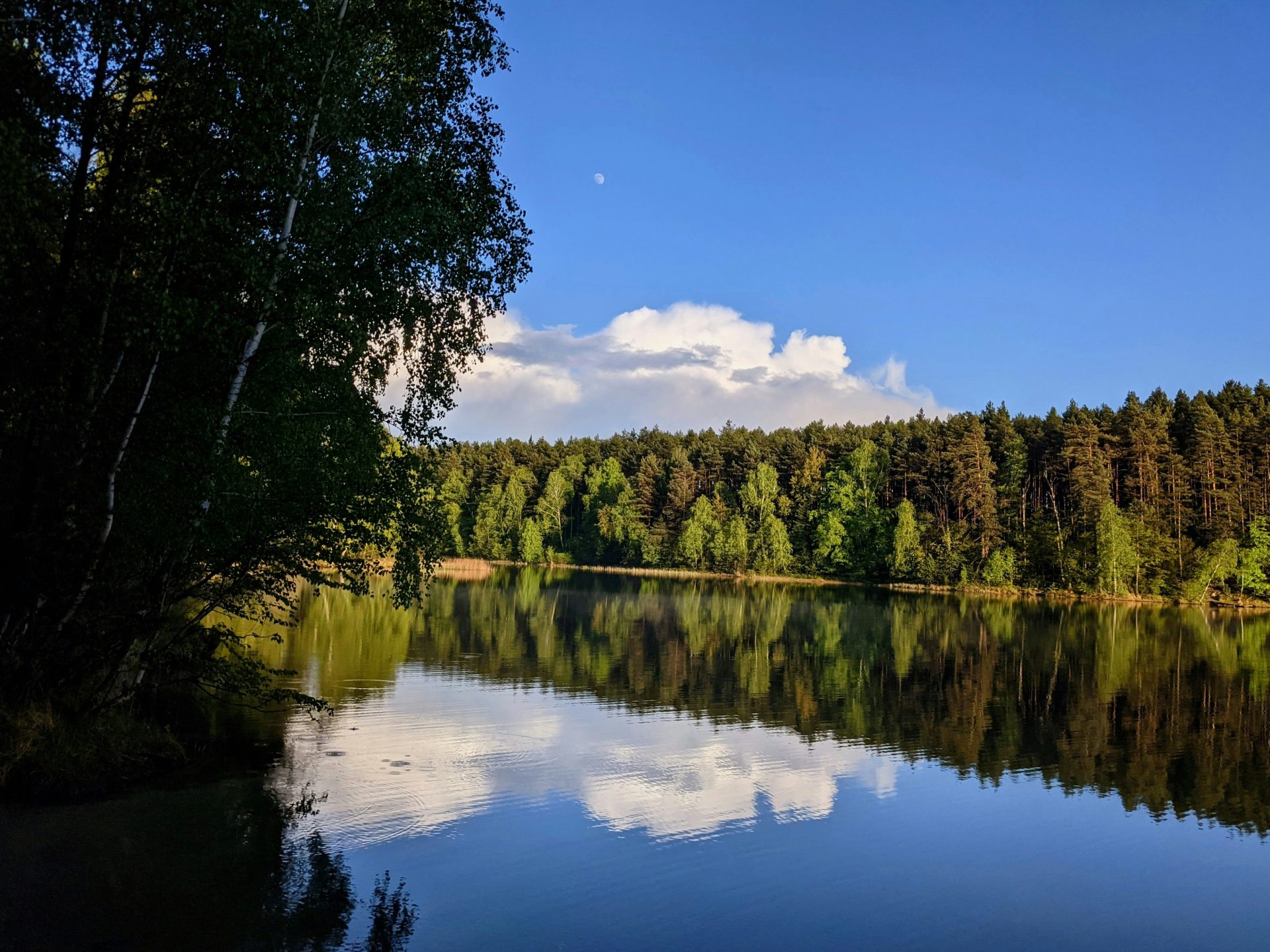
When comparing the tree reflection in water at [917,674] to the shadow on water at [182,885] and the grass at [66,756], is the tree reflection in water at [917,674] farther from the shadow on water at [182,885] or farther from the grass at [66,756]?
the shadow on water at [182,885]

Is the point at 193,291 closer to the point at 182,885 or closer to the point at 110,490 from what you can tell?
the point at 110,490

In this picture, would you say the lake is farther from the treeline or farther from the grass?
the treeline

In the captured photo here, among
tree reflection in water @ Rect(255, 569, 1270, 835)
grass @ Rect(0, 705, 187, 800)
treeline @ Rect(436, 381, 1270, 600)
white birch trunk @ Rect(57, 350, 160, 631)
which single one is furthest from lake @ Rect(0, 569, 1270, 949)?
treeline @ Rect(436, 381, 1270, 600)

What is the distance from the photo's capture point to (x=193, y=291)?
12.9 m

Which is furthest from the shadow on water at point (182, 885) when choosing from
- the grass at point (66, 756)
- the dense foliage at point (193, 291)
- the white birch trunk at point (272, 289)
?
the white birch trunk at point (272, 289)

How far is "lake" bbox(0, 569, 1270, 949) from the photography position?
10.1 meters

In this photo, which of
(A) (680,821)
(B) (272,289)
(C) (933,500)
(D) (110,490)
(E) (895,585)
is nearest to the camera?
(D) (110,490)

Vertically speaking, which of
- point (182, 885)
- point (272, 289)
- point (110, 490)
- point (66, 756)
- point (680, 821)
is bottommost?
point (680, 821)

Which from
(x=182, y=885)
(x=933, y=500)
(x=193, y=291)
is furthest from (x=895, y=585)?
(x=182, y=885)

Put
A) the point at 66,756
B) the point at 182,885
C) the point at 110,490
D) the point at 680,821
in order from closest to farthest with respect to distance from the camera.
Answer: the point at 182,885 < the point at 110,490 < the point at 66,756 < the point at 680,821

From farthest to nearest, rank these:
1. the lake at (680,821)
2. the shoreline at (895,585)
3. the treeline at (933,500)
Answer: the treeline at (933,500)
the shoreline at (895,585)
the lake at (680,821)

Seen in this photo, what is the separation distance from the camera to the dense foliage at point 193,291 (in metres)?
11.5

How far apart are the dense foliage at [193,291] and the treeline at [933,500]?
4913cm

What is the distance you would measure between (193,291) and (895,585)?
94.3m
